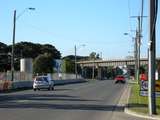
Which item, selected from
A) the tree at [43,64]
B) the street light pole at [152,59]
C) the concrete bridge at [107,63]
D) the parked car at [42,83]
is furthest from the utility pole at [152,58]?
the tree at [43,64]

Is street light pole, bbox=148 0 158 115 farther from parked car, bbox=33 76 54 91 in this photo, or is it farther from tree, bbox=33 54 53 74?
tree, bbox=33 54 53 74

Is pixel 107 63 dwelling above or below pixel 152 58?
above

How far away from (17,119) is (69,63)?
15802 cm

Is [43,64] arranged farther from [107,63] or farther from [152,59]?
[152,59]

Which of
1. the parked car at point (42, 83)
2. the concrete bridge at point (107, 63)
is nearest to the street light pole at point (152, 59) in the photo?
the parked car at point (42, 83)

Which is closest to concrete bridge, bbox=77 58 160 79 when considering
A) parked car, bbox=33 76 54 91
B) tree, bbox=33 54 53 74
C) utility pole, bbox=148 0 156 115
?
tree, bbox=33 54 53 74

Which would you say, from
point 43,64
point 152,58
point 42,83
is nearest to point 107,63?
point 43,64

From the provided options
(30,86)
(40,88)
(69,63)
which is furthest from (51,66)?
(40,88)

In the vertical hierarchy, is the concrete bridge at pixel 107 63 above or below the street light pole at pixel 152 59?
above

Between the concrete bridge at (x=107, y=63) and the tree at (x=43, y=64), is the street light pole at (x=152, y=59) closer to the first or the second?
the concrete bridge at (x=107, y=63)

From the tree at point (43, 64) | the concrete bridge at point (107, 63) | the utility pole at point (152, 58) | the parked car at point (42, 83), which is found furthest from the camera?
the concrete bridge at point (107, 63)

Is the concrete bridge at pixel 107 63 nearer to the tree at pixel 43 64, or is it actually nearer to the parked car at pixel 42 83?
the tree at pixel 43 64

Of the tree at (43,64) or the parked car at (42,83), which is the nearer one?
the parked car at (42,83)

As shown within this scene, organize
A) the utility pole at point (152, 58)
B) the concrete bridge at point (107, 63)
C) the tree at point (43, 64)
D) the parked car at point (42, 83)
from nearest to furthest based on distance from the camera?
the utility pole at point (152, 58) → the parked car at point (42, 83) → the tree at point (43, 64) → the concrete bridge at point (107, 63)
